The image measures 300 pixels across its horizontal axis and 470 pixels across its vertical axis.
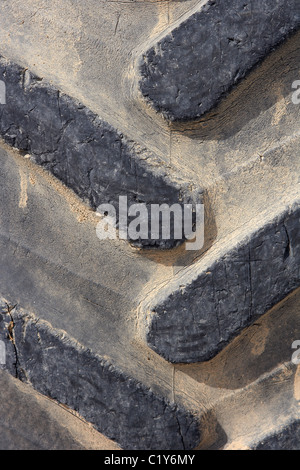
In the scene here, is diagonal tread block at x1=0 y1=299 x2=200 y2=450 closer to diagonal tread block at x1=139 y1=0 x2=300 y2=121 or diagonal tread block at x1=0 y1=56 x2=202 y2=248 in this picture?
diagonal tread block at x1=0 y1=56 x2=202 y2=248

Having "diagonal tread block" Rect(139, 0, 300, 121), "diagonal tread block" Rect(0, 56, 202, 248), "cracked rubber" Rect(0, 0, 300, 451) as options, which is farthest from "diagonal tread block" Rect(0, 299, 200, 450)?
"diagonal tread block" Rect(139, 0, 300, 121)

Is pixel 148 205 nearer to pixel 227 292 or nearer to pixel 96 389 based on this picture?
pixel 227 292

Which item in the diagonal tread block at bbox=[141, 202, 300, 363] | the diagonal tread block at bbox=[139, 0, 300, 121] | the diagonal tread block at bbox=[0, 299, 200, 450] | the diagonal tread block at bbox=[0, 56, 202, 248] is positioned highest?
the diagonal tread block at bbox=[139, 0, 300, 121]

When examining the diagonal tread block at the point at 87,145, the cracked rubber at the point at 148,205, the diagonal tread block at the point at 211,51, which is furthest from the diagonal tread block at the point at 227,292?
the diagonal tread block at the point at 211,51

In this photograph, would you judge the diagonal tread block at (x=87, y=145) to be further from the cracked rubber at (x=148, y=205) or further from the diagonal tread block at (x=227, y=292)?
the diagonal tread block at (x=227, y=292)

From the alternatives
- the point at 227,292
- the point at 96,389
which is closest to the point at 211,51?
the point at 227,292

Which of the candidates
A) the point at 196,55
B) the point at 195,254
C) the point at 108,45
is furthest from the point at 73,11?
the point at 195,254
